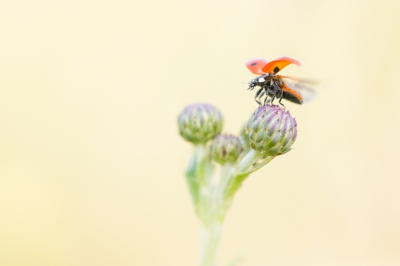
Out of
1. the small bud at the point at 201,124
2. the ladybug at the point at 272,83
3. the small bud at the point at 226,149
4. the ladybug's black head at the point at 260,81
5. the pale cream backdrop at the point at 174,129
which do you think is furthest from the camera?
the pale cream backdrop at the point at 174,129

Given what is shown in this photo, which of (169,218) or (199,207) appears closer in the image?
(199,207)

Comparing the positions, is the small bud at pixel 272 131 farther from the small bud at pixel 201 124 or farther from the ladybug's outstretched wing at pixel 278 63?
the small bud at pixel 201 124

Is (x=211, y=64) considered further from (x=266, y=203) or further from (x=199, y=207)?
(x=199, y=207)

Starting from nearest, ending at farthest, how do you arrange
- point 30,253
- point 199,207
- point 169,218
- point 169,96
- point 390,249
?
point 199,207 → point 30,253 → point 390,249 → point 169,218 → point 169,96

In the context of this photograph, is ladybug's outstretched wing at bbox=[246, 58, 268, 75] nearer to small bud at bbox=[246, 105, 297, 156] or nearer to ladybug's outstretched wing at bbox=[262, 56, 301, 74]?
ladybug's outstretched wing at bbox=[262, 56, 301, 74]

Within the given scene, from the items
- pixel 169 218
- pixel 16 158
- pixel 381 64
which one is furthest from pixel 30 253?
pixel 381 64

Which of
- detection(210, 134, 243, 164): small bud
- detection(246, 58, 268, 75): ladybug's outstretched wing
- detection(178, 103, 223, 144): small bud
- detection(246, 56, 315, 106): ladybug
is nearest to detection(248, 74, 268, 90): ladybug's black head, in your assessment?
detection(246, 56, 315, 106): ladybug

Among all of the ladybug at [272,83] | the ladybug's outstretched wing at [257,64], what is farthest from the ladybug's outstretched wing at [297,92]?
the ladybug's outstretched wing at [257,64]
